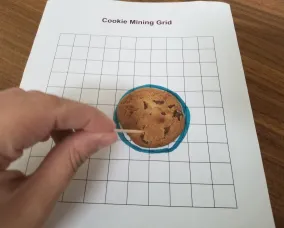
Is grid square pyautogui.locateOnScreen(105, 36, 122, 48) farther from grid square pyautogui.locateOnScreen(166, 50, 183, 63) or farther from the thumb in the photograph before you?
the thumb

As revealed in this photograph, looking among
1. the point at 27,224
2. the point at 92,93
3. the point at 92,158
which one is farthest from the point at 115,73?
the point at 27,224

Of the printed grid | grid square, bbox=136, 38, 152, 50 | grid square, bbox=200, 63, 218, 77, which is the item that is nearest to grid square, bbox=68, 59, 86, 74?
the printed grid

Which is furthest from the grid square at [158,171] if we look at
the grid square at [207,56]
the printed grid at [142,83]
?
the grid square at [207,56]

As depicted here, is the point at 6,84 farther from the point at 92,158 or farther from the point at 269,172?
the point at 269,172

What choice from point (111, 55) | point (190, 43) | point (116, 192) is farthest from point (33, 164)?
point (190, 43)

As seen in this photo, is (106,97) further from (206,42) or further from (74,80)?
(206,42)

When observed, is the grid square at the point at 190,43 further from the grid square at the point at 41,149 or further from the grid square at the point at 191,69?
the grid square at the point at 41,149
